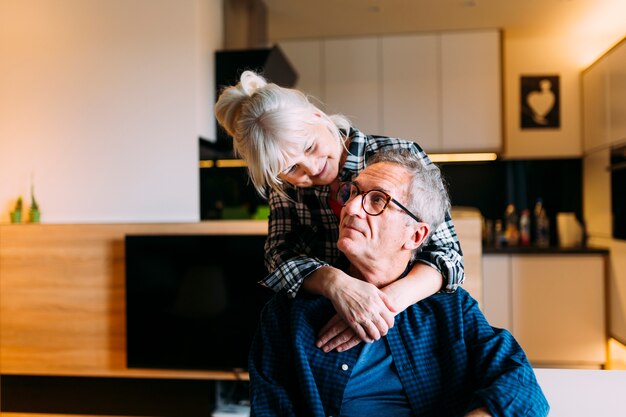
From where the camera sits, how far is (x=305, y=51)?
4453mm

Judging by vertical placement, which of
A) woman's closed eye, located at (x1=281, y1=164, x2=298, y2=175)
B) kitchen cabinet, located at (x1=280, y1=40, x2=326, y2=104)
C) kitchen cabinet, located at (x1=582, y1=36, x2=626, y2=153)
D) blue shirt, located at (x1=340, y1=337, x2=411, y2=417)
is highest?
kitchen cabinet, located at (x1=280, y1=40, x2=326, y2=104)

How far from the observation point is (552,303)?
12.8 feet

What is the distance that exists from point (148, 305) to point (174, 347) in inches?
9.8

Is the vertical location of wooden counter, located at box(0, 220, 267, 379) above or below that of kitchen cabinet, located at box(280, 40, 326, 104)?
below

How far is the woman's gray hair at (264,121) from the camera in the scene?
1.26 m

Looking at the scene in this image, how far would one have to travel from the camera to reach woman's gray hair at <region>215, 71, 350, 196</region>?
1262 millimetres

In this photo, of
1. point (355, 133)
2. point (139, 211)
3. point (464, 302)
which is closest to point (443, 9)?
point (139, 211)

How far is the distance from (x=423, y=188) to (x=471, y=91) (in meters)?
3.35

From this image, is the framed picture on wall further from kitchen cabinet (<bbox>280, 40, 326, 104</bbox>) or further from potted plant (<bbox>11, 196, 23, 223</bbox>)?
potted plant (<bbox>11, 196, 23, 223</bbox>)

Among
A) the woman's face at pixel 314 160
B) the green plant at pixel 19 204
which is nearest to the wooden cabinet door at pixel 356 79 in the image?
the green plant at pixel 19 204

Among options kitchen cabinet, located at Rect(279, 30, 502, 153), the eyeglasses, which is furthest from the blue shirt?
kitchen cabinet, located at Rect(279, 30, 502, 153)

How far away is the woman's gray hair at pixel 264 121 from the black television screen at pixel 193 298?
4.55ft

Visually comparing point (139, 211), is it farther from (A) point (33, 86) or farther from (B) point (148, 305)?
(A) point (33, 86)

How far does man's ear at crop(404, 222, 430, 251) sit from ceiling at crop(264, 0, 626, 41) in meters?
2.86
